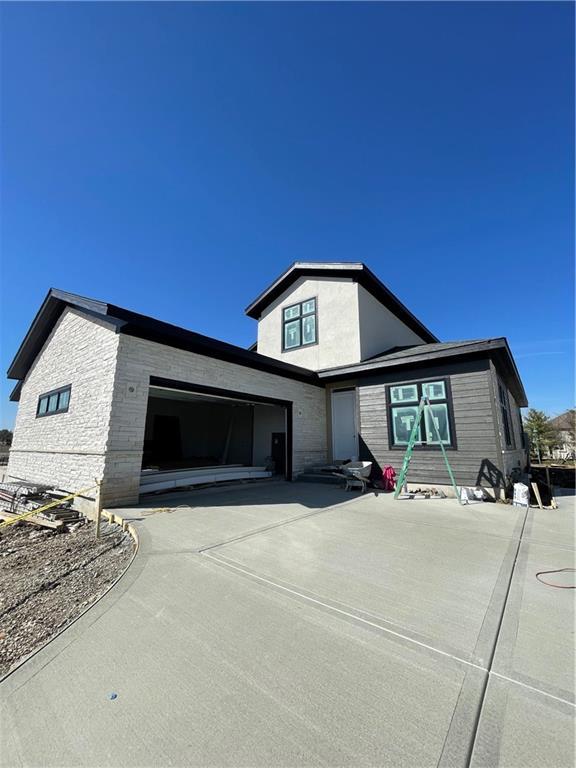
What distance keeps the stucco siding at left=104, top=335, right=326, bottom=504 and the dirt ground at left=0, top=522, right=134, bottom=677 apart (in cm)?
104

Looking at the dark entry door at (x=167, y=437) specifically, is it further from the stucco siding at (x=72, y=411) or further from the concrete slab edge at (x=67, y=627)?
the concrete slab edge at (x=67, y=627)

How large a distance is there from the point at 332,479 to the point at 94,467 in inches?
248

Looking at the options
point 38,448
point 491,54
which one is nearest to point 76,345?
point 38,448

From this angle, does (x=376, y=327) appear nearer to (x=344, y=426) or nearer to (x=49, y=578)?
(x=344, y=426)

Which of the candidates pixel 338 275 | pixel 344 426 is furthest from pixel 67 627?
pixel 338 275

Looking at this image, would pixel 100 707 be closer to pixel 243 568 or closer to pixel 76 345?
pixel 243 568

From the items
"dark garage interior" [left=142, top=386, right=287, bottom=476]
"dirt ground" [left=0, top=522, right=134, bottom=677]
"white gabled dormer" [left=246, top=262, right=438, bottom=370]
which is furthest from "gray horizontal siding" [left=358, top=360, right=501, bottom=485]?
"dirt ground" [left=0, top=522, right=134, bottom=677]

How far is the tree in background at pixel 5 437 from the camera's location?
27.6m

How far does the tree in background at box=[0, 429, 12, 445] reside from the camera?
1088 inches

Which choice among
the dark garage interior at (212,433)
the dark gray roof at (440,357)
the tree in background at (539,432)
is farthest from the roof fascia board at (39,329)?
the tree in background at (539,432)

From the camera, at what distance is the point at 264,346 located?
13773 mm

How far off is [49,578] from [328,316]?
1045 cm

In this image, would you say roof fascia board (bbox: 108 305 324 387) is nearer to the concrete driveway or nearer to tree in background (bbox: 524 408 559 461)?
the concrete driveway

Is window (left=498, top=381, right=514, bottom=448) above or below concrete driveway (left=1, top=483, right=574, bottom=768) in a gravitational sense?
above
